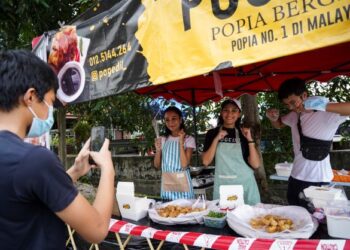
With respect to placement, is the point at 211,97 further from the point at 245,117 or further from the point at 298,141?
the point at 298,141

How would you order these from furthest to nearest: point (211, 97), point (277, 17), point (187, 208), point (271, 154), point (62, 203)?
point (271, 154) → point (211, 97) → point (187, 208) → point (277, 17) → point (62, 203)

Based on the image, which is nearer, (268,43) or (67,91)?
(268,43)

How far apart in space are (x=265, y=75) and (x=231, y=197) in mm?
1875

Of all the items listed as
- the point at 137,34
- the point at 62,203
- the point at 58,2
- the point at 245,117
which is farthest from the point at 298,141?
the point at 58,2

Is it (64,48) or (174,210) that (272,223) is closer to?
(174,210)

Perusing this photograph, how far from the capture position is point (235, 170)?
10.1ft

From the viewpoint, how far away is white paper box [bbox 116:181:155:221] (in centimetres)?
269

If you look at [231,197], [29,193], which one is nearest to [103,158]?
[29,193]

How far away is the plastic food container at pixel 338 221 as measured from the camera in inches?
75.7

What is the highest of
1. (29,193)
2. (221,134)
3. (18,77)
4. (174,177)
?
(18,77)

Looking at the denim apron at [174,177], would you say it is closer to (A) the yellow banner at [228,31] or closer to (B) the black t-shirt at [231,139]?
(B) the black t-shirt at [231,139]

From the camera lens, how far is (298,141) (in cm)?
304

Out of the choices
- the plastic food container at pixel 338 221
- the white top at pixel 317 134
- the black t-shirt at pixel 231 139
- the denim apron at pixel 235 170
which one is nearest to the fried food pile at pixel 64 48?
the black t-shirt at pixel 231 139

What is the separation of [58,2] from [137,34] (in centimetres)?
260
